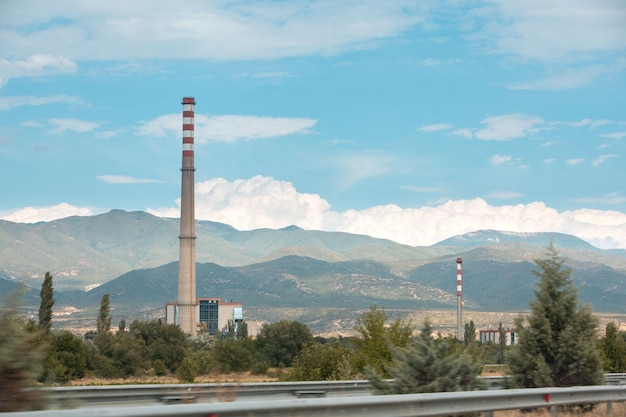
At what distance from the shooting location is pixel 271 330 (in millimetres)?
87062

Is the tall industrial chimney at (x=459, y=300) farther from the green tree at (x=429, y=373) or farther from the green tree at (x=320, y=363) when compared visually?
the green tree at (x=429, y=373)

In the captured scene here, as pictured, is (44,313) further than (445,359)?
Yes

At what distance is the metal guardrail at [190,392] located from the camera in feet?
43.8

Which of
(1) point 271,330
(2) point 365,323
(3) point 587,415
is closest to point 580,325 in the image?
(3) point 587,415

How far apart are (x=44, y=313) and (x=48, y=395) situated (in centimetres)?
7971

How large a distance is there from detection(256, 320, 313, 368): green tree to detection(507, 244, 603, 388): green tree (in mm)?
68409

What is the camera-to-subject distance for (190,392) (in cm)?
1355

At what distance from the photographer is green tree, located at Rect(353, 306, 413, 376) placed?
3431 cm

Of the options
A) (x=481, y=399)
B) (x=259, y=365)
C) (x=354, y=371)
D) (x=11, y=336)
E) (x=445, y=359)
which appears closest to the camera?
(x=11, y=336)

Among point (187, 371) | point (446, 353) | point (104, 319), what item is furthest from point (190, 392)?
point (104, 319)

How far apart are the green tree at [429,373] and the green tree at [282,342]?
70953 mm

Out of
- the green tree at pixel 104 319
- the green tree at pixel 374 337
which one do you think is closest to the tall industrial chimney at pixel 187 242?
the green tree at pixel 104 319

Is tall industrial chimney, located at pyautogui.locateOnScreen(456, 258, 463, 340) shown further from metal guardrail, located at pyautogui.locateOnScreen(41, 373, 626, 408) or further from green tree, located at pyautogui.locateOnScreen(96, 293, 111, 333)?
metal guardrail, located at pyautogui.locateOnScreen(41, 373, 626, 408)

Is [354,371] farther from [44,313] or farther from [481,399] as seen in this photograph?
[44,313]
